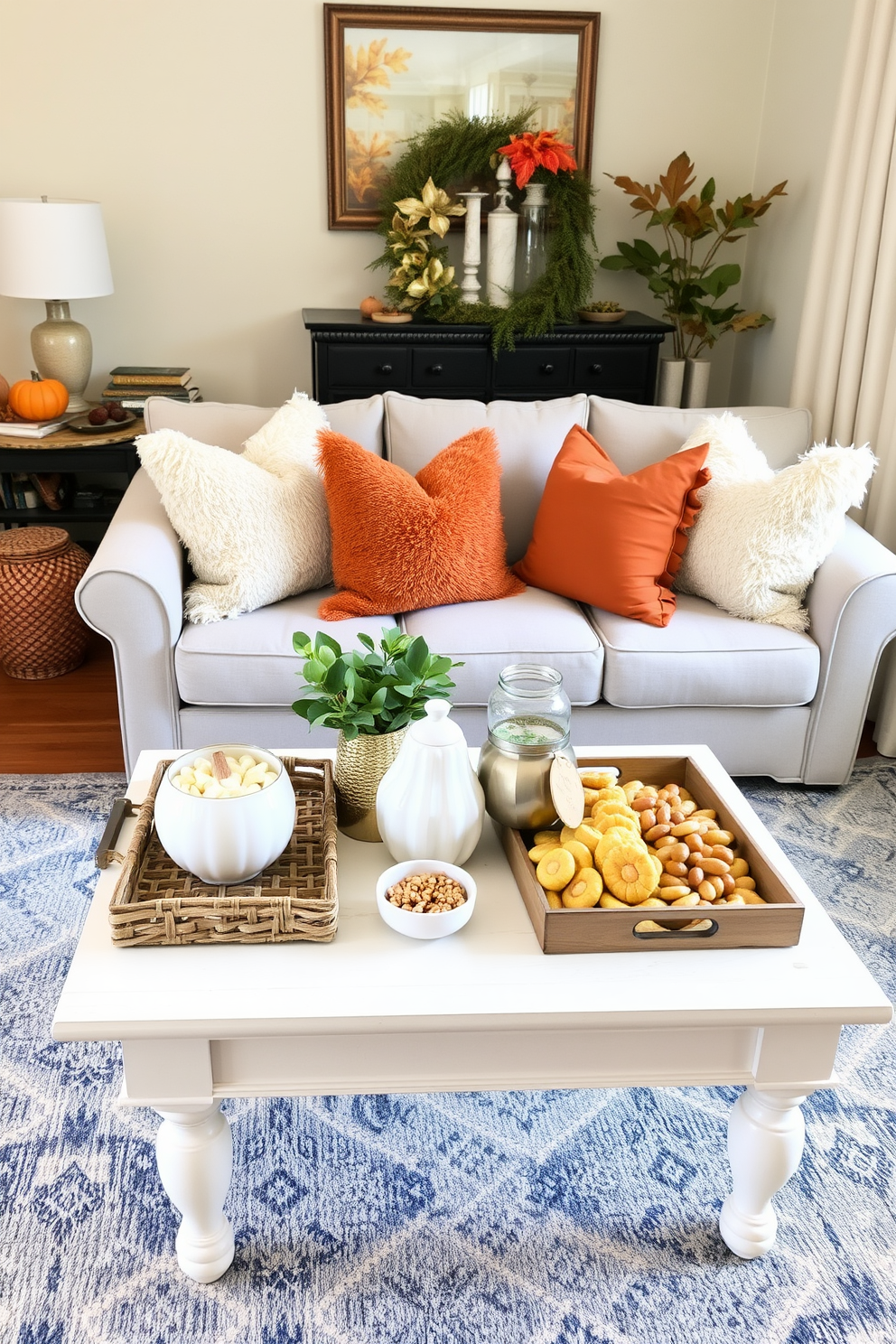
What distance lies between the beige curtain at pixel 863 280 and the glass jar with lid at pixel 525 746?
165cm

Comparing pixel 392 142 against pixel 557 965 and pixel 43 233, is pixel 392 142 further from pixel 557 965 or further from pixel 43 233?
pixel 557 965

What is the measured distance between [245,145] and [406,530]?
2.00 m

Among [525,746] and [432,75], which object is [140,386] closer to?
[432,75]

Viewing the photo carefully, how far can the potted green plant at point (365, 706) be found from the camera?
5.25 ft

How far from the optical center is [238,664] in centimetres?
241

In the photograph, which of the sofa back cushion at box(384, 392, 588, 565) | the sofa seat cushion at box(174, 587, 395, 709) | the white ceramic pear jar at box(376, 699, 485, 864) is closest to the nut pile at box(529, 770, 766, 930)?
the white ceramic pear jar at box(376, 699, 485, 864)

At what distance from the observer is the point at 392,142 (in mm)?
3736

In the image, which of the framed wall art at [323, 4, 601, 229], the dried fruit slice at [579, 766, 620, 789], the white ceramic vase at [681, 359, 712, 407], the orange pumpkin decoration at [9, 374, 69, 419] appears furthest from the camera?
the white ceramic vase at [681, 359, 712, 407]

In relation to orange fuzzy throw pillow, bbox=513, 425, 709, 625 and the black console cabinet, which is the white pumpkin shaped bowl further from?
the black console cabinet

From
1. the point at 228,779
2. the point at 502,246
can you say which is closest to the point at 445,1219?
the point at 228,779

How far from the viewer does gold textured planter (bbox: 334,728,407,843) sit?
1.63m

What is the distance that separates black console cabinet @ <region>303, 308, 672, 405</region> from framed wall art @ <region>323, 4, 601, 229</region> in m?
0.59

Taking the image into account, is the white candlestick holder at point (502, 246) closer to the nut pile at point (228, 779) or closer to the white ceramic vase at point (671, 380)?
the white ceramic vase at point (671, 380)

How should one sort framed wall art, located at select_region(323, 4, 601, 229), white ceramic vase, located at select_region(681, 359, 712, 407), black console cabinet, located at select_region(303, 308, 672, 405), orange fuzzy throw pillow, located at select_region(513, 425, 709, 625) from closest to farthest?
orange fuzzy throw pillow, located at select_region(513, 425, 709, 625), black console cabinet, located at select_region(303, 308, 672, 405), framed wall art, located at select_region(323, 4, 601, 229), white ceramic vase, located at select_region(681, 359, 712, 407)
